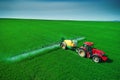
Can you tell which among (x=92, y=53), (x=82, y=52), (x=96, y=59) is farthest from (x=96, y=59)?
(x=82, y=52)

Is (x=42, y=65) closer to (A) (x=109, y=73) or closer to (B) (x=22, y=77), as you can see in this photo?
(B) (x=22, y=77)

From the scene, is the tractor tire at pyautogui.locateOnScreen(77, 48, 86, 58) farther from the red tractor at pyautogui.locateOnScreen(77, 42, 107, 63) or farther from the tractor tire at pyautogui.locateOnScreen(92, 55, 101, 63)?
the tractor tire at pyautogui.locateOnScreen(92, 55, 101, 63)

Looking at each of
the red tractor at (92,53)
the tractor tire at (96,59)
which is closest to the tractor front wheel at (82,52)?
the red tractor at (92,53)

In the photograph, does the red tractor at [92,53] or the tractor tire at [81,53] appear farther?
the tractor tire at [81,53]

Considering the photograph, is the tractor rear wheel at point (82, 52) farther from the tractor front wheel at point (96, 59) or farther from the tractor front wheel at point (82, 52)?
the tractor front wheel at point (96, 59)

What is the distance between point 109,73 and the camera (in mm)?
8805

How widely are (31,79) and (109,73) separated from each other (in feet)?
15.6

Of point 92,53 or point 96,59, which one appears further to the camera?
point 92,53

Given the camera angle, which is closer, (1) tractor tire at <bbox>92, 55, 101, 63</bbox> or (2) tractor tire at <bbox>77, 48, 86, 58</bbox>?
(1) tractor tire at <bbox>92, 55, 101, 63</bbox>

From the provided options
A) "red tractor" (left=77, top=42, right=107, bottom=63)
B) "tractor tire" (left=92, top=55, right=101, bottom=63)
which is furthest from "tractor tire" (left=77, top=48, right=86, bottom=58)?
"tractor tire" (left=92, top=55, right=101, bottom=63)

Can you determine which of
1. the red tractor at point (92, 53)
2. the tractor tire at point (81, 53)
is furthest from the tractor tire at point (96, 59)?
the tractor tire at point (81, 53)

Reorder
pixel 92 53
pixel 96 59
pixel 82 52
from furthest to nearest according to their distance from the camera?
pixel 82 52 → pixel 92 53 → pixel 96 59

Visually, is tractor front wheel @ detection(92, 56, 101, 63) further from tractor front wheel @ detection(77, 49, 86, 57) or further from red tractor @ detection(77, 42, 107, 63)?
tractor front wheel @ detection(77, 49, 86, 57)

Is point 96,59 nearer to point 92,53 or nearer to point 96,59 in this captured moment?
point 96,59
